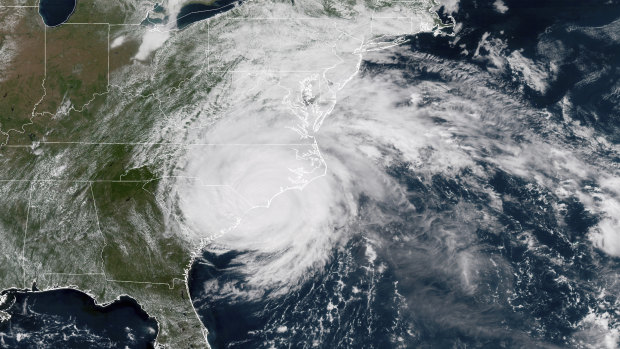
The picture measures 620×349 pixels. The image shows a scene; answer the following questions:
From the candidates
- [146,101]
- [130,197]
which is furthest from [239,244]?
[146,101]

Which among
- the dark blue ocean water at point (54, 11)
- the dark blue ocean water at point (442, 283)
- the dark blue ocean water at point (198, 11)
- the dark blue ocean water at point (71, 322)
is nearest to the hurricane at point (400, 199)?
the dark blue ocean water at point (442, 283)

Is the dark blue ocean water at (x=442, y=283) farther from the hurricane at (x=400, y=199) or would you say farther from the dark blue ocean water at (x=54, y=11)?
the dark blue ocean water at (x=54, y=11)

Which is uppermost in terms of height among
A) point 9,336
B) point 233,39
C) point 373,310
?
point 233,39

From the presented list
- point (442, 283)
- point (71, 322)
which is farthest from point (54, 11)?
point (442, 283)

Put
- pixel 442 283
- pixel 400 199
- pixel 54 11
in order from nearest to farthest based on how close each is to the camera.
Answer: pixel 442 283 → pixel 400 199 → pixel 54 11

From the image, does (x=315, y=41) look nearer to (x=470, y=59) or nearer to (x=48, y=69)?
(x=470, y=59)

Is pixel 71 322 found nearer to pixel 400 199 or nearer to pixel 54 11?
pixel 54 11
